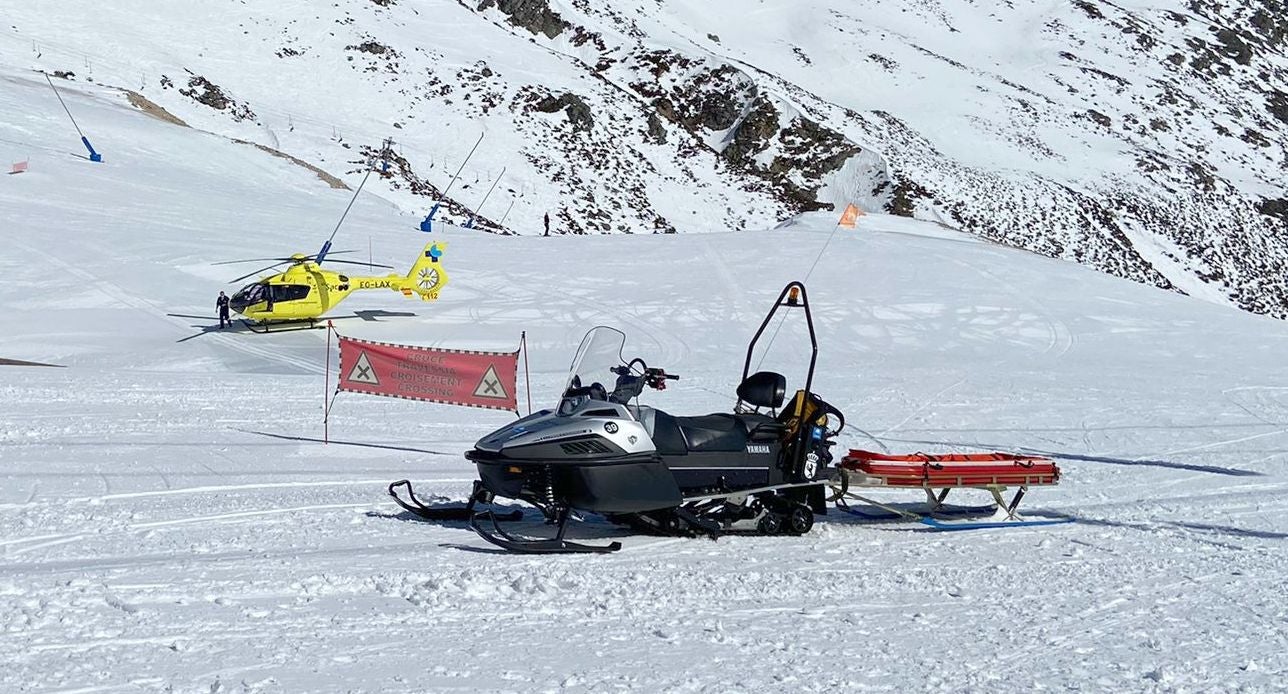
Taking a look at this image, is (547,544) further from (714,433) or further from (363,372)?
(363,372)

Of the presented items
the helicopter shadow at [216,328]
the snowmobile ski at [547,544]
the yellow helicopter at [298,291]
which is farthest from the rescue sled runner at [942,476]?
the helicopter shadow at [216,328]

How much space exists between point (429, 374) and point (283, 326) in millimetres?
11213

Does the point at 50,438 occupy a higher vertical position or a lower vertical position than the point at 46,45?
lower

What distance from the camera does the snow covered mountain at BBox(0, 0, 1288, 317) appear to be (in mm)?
50375

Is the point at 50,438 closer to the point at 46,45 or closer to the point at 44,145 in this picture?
the point at 44,145

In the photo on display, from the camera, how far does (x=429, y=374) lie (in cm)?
1224

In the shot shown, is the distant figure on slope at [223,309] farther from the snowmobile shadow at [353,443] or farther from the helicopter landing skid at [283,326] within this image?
the snowmobile shadow at [353,443]

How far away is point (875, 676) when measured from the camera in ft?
18.7

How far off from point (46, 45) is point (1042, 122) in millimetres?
54679

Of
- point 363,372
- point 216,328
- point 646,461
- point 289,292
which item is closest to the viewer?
point 646,461

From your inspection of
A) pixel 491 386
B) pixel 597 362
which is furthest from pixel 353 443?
pixel 597 362

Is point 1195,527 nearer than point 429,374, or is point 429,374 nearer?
point 1195,527

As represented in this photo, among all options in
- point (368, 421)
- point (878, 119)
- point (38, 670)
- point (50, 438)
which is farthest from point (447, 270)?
point (878, 119)

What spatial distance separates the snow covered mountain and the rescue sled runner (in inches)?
1332
